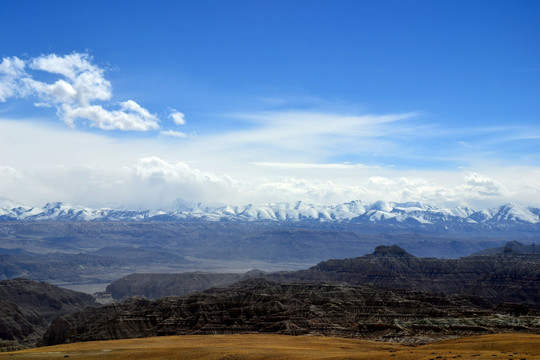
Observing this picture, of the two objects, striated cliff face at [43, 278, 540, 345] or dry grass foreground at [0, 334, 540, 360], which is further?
striated cliff face at [43, 278, 540, 345]

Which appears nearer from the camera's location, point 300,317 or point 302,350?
point 302,350

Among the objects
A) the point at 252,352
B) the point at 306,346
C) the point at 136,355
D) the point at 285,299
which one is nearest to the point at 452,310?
the point at 285,299

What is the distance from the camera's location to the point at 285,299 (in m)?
152

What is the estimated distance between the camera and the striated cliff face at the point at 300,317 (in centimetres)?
10988

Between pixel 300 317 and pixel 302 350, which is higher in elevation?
pixel 302 350

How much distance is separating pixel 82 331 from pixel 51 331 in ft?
40.0

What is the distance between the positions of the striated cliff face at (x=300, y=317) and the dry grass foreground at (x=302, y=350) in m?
15.7

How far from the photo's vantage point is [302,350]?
279ft

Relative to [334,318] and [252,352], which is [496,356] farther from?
[334,318]

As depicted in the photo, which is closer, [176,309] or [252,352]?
[252,352]

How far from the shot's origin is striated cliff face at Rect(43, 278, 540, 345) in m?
110

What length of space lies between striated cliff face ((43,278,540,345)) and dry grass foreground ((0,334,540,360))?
1569 cm

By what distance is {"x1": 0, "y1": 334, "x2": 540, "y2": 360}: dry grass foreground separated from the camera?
2749 inches

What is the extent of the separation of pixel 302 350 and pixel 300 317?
4660 cm
